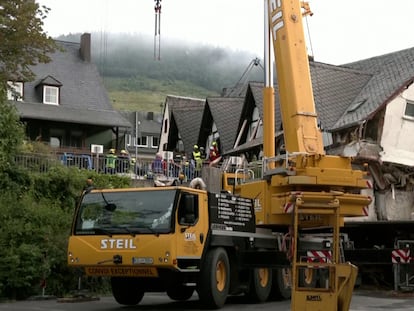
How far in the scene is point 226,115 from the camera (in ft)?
153

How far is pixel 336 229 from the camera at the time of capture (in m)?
12.8

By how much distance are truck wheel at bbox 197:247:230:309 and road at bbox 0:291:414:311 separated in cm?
44

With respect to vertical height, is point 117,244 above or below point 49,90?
below

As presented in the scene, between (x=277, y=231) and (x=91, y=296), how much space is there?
504 centimetres

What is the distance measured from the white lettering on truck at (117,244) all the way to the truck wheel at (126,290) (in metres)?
1.97

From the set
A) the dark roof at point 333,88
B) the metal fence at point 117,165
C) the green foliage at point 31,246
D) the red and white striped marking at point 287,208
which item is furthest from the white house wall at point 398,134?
the red and white striped marking at point 287,208

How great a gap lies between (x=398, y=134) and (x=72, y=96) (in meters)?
22.0

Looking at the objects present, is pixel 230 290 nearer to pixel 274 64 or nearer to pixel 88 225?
pixel 88 225

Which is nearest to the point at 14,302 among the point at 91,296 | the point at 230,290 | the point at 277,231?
the point at 91,296

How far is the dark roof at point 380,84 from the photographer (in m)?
32.9

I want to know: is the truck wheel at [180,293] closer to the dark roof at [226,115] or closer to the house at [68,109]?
the house at [68,109]

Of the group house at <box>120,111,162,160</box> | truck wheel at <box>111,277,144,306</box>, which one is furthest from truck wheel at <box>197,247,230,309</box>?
house at <box>120,111,162,160</box>

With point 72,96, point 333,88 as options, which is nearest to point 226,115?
point 72,96

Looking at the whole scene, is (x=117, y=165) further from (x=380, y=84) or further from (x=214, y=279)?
(x=214, y=279)
